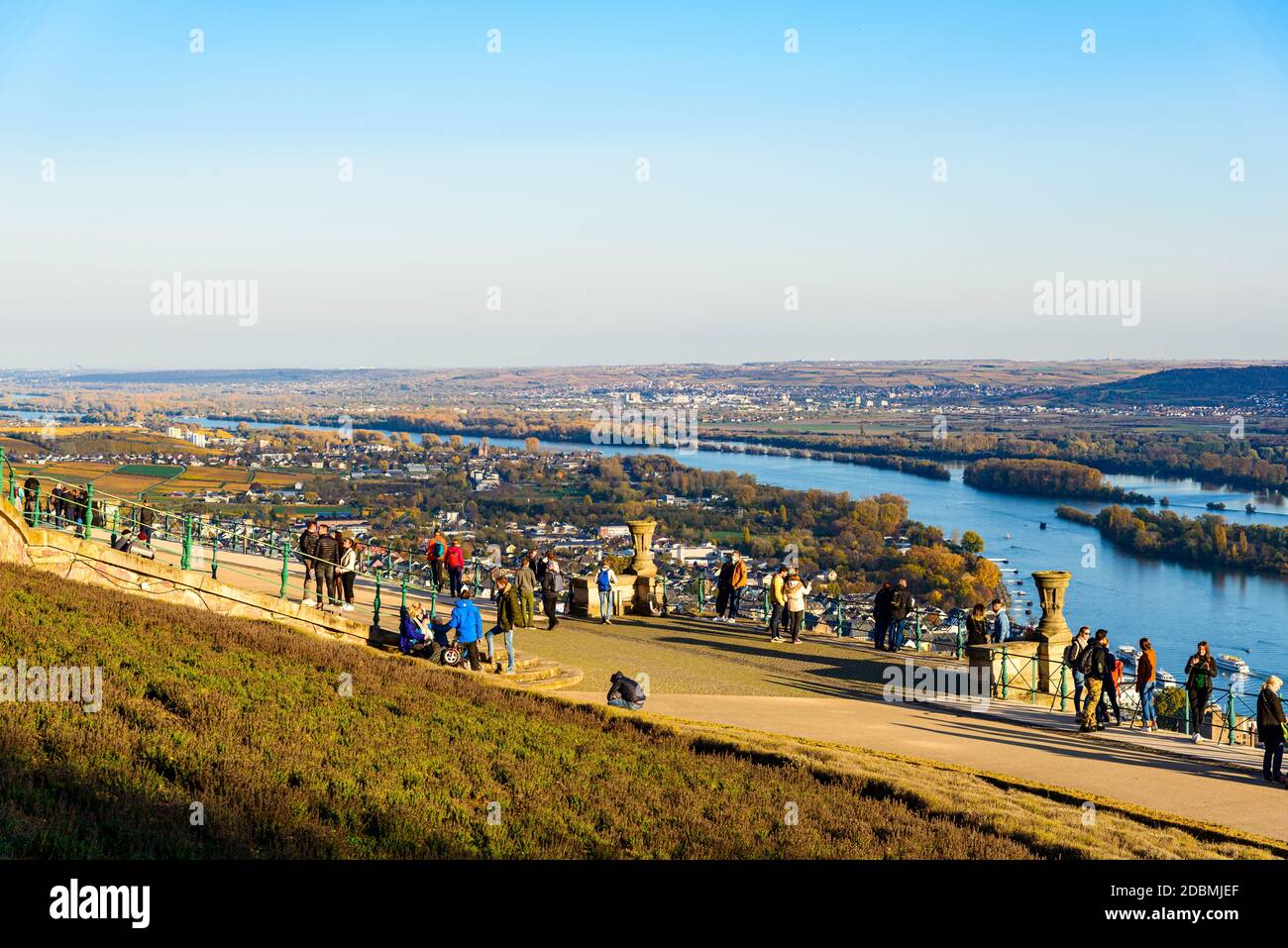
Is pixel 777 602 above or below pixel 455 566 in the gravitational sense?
below

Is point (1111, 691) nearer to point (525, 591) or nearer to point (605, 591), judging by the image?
point (525, 591)

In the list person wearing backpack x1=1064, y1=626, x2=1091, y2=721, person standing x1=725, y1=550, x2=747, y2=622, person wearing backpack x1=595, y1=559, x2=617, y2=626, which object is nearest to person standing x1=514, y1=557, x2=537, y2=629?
person wearing backpack x1=595, y1=559, x2=617, y2=626

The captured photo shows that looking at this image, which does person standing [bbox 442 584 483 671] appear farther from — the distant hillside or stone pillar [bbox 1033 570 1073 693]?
the distant hillside

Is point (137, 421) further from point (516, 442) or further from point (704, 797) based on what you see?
point (704, 797)

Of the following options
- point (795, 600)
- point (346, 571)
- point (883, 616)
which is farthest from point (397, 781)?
point (883, 616)

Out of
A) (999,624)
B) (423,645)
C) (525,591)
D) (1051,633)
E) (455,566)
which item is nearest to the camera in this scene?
(423,645)
